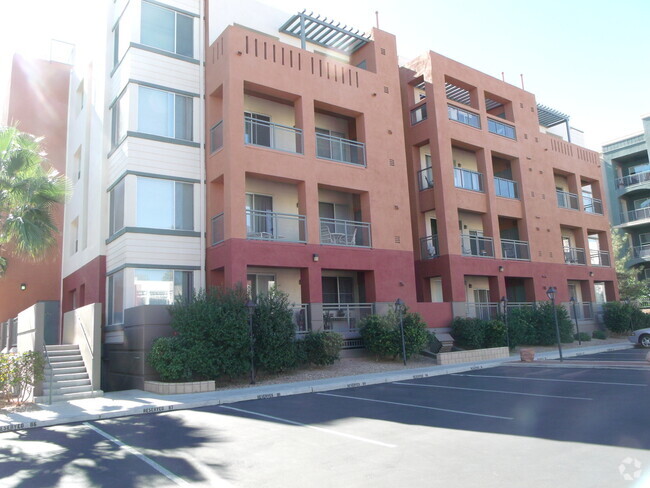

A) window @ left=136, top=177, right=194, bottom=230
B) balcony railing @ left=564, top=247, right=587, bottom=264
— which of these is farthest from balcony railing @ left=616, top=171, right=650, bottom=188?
window @ left=136, top=177, right=194, bottom=230

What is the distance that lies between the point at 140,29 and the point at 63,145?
10.7 m

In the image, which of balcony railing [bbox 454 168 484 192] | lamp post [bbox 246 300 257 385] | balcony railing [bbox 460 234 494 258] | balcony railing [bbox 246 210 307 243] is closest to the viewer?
lamp post [bbox 246 300 257 385]

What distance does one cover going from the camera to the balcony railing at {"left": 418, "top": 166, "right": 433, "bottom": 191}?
25.3 meters

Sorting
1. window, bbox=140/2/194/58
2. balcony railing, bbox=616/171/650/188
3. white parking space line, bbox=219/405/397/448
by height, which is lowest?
white parking space line, bbox=219/405/397/448

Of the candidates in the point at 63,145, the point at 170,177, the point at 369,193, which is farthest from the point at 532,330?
the point at 63,145

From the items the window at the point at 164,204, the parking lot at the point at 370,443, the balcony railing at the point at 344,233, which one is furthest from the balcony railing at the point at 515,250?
the window at the point at 164,204

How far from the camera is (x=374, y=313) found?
2041 centimetres

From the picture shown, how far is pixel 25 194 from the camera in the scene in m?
15.8

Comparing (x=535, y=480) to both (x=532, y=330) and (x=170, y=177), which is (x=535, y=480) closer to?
(x=170, y=177)

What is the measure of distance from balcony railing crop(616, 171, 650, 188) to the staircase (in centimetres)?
4190

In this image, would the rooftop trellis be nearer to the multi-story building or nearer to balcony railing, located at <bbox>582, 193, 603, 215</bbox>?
balcony railing, located at <bbox>582, 193, 603, 215</bbox>

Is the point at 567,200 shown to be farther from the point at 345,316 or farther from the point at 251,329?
the point at 251,329

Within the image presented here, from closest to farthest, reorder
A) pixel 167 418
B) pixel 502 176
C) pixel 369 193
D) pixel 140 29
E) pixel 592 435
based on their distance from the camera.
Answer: pixel 592 435
pixel 167 418
pixel 140 29
pixel 369 193
pixel 502 176

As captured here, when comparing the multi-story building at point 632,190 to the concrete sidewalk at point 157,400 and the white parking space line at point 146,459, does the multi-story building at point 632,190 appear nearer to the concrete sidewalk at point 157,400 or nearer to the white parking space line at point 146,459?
the concrete sidewalk at point 157,400
